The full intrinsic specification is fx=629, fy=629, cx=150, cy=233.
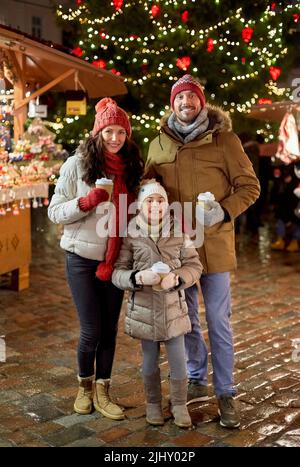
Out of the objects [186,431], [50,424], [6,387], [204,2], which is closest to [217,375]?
[186,431]

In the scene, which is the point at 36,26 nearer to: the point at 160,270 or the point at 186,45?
the point at 186,45

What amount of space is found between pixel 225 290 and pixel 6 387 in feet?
5.85

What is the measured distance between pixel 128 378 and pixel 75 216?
154 centimetres

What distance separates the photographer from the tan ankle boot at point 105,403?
3.95m

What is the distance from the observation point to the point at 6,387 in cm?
452

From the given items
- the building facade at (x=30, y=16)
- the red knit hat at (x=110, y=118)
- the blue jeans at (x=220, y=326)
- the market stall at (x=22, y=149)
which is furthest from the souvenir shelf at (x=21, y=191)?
the building facade at (x=30, y=16)

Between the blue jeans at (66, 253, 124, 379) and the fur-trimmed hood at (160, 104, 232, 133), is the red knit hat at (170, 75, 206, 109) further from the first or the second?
the blue jeans at (66, 253, 124, 379)

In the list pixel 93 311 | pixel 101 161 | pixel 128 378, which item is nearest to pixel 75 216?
pixel 101 161

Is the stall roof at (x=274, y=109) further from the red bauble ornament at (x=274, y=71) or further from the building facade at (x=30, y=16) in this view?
the building facade at (x=30, y=16)

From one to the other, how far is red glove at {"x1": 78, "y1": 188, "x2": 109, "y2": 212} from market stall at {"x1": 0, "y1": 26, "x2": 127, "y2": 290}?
10.3 feet

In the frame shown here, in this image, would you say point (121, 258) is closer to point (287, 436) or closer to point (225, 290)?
point (225, 290)

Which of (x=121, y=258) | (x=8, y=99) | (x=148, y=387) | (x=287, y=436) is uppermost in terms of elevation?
(x=8, y=99)

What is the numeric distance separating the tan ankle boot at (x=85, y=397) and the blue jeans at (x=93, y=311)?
49 mm

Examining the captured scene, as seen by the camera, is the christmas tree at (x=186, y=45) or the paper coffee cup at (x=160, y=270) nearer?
the paper coffee cup at (x=160, y=270)
